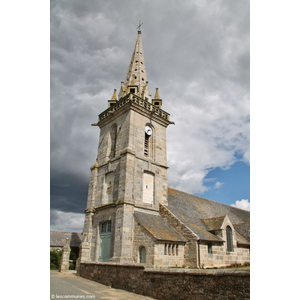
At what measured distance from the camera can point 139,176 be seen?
1919 centimetres

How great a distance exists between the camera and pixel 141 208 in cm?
1838

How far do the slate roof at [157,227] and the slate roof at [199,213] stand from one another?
136 cm

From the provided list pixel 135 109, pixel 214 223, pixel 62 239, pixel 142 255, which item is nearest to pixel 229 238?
pixel 214 223

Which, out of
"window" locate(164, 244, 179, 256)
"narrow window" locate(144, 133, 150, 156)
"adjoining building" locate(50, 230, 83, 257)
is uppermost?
"narrow window" locate(144, 133, 150, 156)

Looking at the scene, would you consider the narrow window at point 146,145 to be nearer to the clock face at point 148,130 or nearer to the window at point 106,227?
the clock face at point 148,130

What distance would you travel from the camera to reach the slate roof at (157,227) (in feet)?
52.0

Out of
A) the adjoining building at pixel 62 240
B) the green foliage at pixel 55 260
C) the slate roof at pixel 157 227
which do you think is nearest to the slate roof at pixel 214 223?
the slate roof at pixel 157 227

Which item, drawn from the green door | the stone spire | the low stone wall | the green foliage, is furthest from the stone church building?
the green foliage

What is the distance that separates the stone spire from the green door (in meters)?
12.2

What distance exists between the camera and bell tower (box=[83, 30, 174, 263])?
1723cm

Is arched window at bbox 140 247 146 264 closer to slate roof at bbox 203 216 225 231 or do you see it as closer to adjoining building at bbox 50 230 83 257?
slate roof at bbox 203 216 225 231

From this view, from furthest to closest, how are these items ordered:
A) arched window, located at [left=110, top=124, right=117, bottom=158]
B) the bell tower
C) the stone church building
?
1. arched window, located at [left=110, top=124, right=117, bottom=158]
2. the bell tower
3. the stone church building

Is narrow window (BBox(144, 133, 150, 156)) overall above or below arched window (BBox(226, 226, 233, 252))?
above

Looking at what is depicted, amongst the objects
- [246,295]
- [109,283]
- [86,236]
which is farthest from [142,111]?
[246,295]
